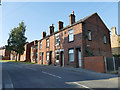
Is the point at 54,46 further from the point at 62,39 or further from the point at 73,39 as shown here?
the point at 73,39

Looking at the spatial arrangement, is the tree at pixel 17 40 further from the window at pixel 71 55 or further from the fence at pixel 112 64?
the fence at pixel 112 64

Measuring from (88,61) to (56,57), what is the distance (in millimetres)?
8738

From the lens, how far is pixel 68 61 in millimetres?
18328

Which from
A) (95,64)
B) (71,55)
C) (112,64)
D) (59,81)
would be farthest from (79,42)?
(59,81)

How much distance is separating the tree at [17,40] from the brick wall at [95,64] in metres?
34.8

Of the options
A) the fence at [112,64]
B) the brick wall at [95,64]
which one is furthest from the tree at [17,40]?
the fence at [112,64]

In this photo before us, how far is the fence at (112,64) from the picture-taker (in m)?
12.4

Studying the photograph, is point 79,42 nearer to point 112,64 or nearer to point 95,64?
point 95,64

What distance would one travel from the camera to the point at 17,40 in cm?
4294

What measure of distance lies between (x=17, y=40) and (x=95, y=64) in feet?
122

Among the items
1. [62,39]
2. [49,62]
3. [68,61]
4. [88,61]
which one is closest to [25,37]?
[49,62]

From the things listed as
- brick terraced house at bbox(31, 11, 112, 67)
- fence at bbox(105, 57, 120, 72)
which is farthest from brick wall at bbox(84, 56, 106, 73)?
brick terraced house at bbox(31, 11, 112, 67)

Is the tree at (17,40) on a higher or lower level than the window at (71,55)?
higher

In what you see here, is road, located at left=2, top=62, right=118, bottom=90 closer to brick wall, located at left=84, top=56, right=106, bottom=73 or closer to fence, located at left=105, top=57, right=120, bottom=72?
brick wall, located at left=84, top=56, right=106, bottom=73
